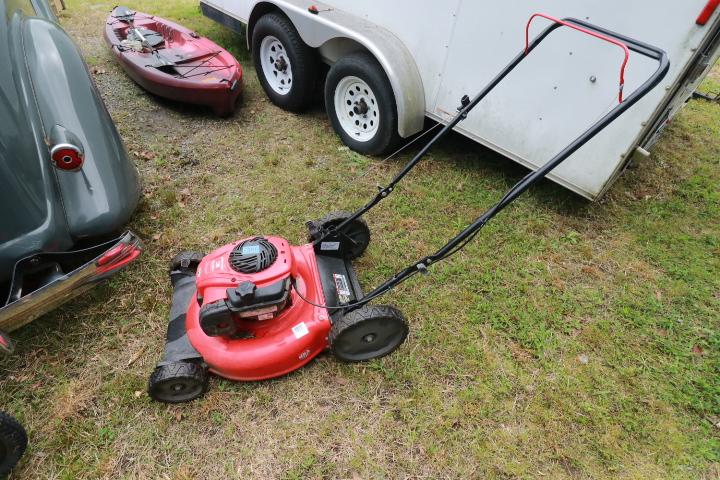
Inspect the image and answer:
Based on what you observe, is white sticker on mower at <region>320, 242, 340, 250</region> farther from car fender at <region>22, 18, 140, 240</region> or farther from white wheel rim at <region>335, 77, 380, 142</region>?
white wheel rim at <region>335, 77, 380, 142</region>

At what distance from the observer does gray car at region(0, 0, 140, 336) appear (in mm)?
2117

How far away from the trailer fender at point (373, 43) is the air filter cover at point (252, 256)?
1.83 metres

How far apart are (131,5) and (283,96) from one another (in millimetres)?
4247

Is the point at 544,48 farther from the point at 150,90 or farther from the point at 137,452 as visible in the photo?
the point at 150,90

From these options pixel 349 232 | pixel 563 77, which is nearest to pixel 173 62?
pixel 349 232

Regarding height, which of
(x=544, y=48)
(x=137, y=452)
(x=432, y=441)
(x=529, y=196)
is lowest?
(x=137, y=452)

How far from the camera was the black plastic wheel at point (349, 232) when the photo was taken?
2.71m

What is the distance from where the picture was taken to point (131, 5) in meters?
6.81

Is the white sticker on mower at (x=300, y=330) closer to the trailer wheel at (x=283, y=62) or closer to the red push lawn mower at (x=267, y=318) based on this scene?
the red push lawn mower at (x=267, y=318)

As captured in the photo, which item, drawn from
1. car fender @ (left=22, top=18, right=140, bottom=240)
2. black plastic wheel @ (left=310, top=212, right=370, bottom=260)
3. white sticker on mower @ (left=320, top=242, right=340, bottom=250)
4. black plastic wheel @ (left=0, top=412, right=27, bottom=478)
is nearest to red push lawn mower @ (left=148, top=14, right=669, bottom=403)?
white sticker on mower @ (left=320, top=242, right=340, bottom=250)

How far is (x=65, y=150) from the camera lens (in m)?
2.24

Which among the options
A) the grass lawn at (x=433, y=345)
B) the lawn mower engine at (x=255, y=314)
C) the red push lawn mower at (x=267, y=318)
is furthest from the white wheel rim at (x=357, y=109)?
the lawn mower engine at (x=255, y=314)

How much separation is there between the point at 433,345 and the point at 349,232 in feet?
2.95

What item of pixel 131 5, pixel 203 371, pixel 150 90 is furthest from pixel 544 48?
pixel 131 5
